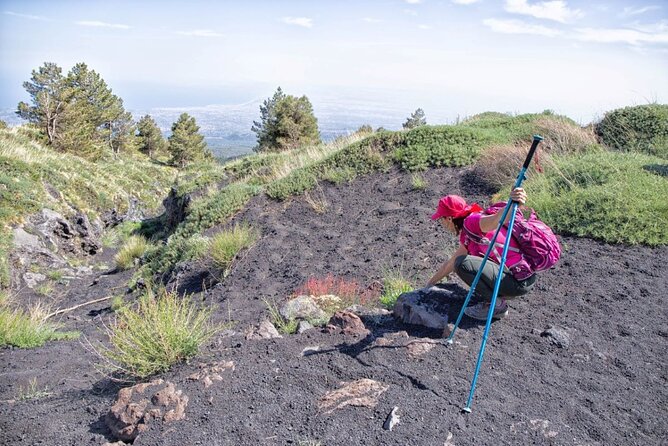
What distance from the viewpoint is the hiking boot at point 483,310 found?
4.26 meters

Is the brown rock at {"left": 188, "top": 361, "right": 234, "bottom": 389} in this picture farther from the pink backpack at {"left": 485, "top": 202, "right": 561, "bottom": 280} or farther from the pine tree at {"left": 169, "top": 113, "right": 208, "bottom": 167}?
the pine tree at {"left": 169, "top": 113, "right": 208, "bottom": 167}

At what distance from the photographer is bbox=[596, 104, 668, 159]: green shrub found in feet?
31.9

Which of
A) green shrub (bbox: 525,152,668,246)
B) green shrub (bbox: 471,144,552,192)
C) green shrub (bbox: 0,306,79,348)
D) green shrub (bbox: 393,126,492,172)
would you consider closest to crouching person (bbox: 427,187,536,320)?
green shrub (bbox: 525,152,668,246)

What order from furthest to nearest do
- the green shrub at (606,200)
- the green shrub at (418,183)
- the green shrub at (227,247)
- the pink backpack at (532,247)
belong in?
1. the green shrub at (418,183)
2. the green shrub at (227,247)
3. the green shrub at (606,200)
4. the pink backpack at (532,247)

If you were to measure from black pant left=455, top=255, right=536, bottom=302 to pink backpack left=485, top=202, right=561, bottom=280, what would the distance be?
3.0 inches

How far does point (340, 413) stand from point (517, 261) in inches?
81.0

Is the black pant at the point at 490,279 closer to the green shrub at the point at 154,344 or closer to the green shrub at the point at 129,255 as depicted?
the green shrub at the point at 154,344

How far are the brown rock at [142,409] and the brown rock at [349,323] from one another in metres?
1.58

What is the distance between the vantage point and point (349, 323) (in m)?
4.29

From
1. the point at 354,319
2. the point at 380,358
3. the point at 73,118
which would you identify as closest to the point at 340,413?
the point at 380,358

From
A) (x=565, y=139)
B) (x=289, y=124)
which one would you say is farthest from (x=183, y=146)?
(x=565, y=139)

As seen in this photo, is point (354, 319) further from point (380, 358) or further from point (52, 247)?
point (52, 247)

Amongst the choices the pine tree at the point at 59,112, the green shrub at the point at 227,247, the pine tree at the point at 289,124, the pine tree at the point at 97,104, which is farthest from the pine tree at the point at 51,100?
the green shrub at the point at 227,247

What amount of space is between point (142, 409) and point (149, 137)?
4512 cm
